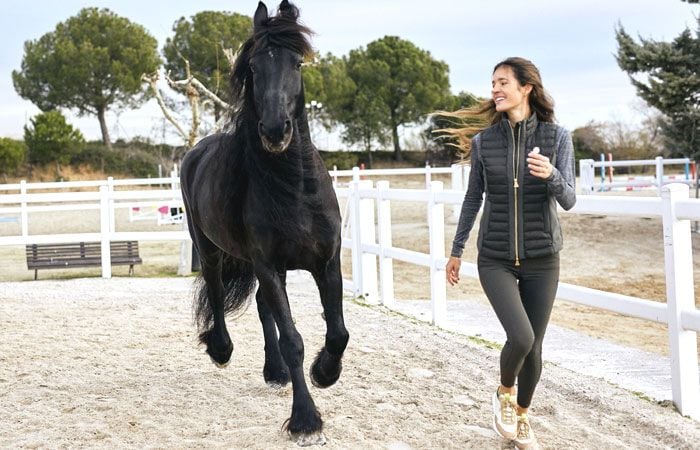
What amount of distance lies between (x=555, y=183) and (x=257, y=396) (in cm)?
244

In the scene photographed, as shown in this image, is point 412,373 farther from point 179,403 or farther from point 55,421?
point 55,421

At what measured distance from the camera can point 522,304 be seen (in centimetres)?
372

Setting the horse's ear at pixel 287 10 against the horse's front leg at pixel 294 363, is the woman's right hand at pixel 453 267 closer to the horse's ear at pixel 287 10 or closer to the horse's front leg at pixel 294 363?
the horse's front leg at pixel 294 363

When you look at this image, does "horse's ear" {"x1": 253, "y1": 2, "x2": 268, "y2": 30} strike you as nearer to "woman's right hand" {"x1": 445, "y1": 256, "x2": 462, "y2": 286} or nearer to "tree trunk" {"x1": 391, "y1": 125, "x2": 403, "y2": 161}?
"woman's right hand" {"x1": 445, "y1": 256, "x2": 462, "y2": 286}

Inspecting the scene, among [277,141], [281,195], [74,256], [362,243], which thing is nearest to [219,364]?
[281,195]

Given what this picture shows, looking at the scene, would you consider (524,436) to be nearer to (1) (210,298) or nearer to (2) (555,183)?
(2) (555,183)

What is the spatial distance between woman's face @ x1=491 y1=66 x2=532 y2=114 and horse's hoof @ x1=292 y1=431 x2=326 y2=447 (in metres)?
1.79

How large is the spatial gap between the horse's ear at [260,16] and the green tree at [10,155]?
37.4 metres

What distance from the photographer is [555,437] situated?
396 centimetres

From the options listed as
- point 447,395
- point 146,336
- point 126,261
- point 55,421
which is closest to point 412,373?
point 447,395

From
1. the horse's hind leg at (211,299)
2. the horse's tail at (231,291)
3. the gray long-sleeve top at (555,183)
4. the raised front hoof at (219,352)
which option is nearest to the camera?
the gray long-sleeve top at (555,183)

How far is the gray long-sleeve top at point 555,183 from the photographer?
356 cm

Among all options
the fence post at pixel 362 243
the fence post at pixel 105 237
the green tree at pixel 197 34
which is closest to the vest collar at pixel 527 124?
the fence post at pixel 362 243

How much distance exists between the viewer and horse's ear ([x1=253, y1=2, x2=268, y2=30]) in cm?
440
